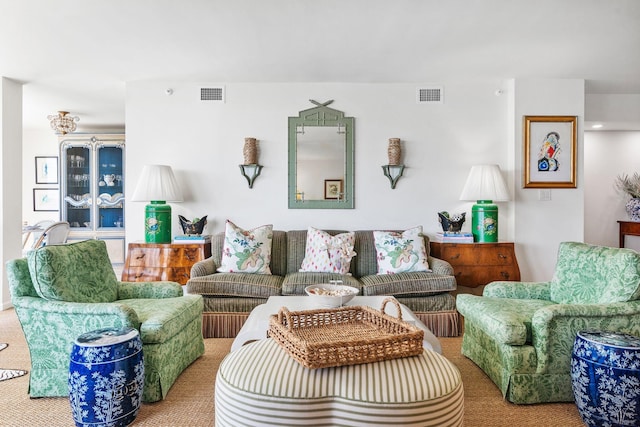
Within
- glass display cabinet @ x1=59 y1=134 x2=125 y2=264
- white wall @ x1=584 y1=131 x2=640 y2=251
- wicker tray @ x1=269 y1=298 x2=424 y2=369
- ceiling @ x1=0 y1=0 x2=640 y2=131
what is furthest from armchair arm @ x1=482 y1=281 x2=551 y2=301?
glass display cabinet @ x1=59 y1=134 x2=125 y2=264

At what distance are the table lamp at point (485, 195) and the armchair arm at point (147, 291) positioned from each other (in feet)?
9.19

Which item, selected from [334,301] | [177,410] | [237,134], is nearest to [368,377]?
[334,301]

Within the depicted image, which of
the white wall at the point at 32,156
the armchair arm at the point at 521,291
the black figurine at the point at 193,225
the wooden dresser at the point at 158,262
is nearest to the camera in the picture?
the armchair arm at the point at 521,291

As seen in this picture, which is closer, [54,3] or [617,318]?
[617,318]

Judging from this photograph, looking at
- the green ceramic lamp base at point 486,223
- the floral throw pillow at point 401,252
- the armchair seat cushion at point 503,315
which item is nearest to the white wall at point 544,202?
the green ceramic lamp base at point 486,223

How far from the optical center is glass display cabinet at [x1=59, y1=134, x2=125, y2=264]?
5715mm

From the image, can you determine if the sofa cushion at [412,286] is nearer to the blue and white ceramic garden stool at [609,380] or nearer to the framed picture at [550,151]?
the blue and white ceramic garden stool at [609,380]

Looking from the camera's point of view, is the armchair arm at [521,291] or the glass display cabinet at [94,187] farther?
the glass display cabinet at [94,187]

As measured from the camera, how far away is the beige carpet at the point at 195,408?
1892 millimetres

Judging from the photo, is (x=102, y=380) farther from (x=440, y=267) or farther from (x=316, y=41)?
(x=316, y=41)

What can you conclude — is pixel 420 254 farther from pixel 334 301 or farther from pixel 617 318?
pixel 617 318

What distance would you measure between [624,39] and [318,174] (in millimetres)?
2832

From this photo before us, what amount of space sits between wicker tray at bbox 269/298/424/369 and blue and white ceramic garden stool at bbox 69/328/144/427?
2.29ft

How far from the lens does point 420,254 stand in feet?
11.1
